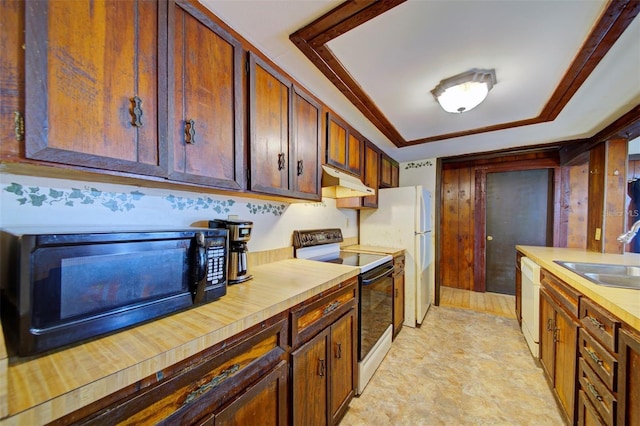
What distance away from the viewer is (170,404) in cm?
65

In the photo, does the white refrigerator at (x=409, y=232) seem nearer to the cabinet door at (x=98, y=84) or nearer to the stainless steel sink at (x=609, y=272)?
the stainless steel sink at (x=609, y=272)

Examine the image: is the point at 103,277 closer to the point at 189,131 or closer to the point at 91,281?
the point at 91,281

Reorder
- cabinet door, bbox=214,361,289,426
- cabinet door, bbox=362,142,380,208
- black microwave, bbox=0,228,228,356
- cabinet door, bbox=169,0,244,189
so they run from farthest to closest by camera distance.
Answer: cabinet door, bbox=362,142,380,208 < cabinet door, bbox=169,0,244,189 < cabinet door, bbox=214,361,289,426 < black microwave, bbox=0,228,228,356

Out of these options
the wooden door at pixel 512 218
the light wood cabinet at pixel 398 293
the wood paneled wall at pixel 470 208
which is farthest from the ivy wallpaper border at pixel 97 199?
the wooden door at pixel 512 218

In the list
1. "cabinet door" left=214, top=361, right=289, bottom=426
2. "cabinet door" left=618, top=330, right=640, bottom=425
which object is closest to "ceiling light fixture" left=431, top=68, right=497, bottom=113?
"cabinet door" left=618, top=330, right=640, bottom=425

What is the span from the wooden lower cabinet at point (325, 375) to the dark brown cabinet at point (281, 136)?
2.85 feet

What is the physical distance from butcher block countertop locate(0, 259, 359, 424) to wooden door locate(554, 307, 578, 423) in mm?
1618

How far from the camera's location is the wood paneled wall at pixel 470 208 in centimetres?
324

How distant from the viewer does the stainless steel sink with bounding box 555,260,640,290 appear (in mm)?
1536

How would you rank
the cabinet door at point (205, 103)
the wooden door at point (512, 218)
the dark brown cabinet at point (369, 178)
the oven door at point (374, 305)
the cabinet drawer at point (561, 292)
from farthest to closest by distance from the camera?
the wooden door at point (512, 218) < the dark brown cabinet at point (369, 178) < the oven door at point (374, 305) < the cabinet drawer at point (561, 292) < the cabinet door at point (205, 103)

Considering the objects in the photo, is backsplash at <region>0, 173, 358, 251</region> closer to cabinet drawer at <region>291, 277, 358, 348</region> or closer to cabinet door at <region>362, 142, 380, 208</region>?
cabinet drawer at <region>291, 277, 358, 348</region>

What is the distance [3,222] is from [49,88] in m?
0.48

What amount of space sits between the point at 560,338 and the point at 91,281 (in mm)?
2449

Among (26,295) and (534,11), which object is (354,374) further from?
(534,11)
